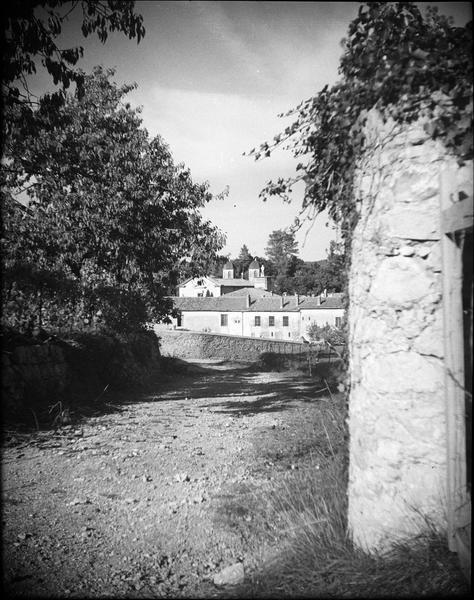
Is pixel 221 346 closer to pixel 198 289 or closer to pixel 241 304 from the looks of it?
pixel 241 304

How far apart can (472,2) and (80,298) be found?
8.86 m

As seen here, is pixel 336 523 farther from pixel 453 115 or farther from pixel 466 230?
pixel 453 115

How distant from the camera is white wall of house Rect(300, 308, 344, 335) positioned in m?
40.9

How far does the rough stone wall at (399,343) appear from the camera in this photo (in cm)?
229

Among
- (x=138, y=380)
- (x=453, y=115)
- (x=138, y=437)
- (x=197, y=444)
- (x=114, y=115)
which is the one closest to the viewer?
(x=453, y=115)

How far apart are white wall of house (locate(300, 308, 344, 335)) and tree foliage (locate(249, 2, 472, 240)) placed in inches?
1523

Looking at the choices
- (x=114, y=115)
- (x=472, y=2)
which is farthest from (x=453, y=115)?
(x=114, y=115)

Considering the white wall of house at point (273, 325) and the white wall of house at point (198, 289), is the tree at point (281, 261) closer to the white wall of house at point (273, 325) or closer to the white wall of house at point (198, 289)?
the white wall of house at point (198, 289)

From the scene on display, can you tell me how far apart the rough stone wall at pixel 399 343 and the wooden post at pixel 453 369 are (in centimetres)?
12

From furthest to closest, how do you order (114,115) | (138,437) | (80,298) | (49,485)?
1. (114,115)
2. (80,298)
3. (138,437)
4. (49,485)

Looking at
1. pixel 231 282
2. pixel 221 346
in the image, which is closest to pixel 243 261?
pixel 231 282

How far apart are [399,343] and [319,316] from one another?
39.9m

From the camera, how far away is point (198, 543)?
3.24 meters

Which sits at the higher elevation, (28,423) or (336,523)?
(336,523)
